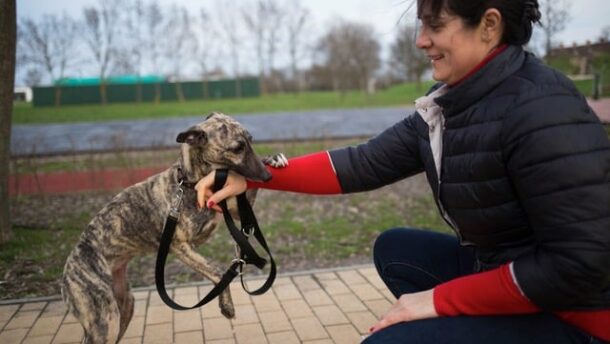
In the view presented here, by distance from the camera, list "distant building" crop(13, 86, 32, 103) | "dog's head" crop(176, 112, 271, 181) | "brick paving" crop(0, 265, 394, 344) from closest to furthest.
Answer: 1. "dog's head" crop(176, 112, 271, 181)
2. "brick paving" crop(0, 265, 394, 344)
3. "distant building" crop(13, 86, 32, 103)

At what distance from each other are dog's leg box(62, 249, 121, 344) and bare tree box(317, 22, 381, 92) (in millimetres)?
51136

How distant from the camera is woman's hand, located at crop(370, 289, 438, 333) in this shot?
216 cm

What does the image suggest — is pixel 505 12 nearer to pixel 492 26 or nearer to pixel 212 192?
pixel 492 26

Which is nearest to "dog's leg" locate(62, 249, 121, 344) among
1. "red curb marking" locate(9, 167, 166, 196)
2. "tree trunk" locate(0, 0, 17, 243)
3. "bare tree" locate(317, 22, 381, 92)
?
"tree trunk" locate(0, 0, 17, 243)

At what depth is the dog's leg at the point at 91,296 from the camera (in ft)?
9.83

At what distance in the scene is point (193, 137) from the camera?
114 inches

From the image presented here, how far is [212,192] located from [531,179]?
5.48 ft

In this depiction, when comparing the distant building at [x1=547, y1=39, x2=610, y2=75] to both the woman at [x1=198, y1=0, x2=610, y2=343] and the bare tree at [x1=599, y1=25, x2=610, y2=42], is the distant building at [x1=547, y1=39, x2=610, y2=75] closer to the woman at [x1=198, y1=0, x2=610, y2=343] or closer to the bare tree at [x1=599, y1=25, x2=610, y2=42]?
the bare tree at [x1=599, y1=25, x2=610, y2=42]

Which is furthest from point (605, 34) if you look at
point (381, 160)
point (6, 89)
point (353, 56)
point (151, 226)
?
Answer: point (353, 56)

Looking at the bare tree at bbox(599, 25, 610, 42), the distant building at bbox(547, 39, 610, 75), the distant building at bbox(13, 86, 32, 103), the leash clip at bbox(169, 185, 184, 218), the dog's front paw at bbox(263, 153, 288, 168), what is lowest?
the leash clip at bbox(169, 185, 184, 218)

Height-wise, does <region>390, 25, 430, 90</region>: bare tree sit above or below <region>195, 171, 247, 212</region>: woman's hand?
above

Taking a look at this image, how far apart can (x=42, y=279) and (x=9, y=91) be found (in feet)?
7.43

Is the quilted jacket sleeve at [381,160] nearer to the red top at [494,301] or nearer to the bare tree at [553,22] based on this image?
the red top at [494,301]

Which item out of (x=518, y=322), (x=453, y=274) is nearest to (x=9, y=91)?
(x=453, y=274)
